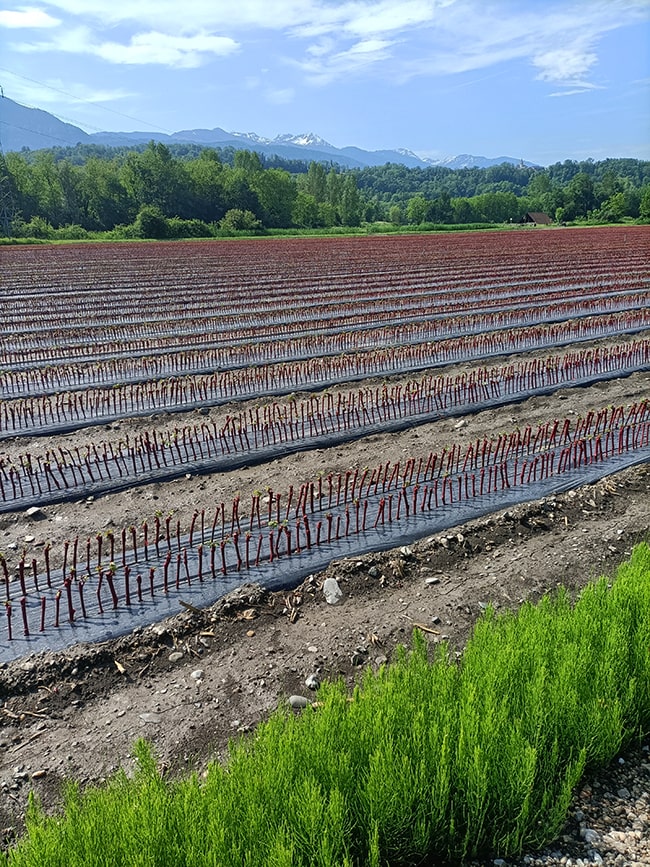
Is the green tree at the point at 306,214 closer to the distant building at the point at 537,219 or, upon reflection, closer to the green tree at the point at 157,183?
the green tree at the point at 157,183

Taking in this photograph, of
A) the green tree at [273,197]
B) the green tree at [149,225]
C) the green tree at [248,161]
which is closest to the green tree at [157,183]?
the green tree at [273,197]

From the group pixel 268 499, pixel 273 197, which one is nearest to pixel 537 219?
pixel 273 197

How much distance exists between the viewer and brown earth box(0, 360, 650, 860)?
3859 mm

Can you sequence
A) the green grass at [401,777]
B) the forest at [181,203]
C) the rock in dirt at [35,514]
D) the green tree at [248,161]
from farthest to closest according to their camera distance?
the green tree at [248,161] → the forest at [181,203] → the rock in dirt at [35,514] → the green grass at [401,777]

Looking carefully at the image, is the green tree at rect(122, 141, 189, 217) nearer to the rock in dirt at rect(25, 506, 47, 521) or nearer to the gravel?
the rock in dirt at rect(25, 506, 47, 521)

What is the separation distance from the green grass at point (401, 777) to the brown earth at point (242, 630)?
1.50 feet

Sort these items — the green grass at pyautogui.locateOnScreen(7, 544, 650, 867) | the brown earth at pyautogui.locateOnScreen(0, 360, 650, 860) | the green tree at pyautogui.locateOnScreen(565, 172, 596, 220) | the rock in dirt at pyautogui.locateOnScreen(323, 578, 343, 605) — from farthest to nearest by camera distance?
1. the green tree at pyautogui.locateOnScreen(565, 172, 596, 220)
2. the rock in dirt at pyautogui.locateOnScreen(323, 578, 343, 605)
3. the brown earth at pyautogui.locateOnScreen(0, 360, 650, 860)
4. the green grass at pyautogui.locateOnScreen(7, 544, 650, 867)

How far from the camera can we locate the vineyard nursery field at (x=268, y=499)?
4328 mm

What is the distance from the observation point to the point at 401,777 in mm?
2785

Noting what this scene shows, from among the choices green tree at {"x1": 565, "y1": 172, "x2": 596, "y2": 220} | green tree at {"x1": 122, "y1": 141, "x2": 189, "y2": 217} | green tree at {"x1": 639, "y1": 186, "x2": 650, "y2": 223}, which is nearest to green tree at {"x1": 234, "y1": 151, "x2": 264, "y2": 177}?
green tree at {"x1": 122, "y1": 141, "x2": 189, "y2": 217}

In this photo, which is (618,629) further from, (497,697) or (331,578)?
(331,578)

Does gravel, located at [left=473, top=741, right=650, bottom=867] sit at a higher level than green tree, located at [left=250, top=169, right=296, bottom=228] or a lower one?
lower

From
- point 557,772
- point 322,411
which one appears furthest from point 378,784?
point 322,411

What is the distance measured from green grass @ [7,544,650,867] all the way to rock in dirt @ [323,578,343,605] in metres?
1.47
